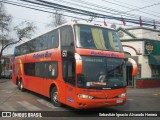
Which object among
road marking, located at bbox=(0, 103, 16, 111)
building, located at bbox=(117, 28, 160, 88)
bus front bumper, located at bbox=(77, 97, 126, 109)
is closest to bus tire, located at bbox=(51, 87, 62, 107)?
road marking, located at bbox=(0, 103, 16, 111)

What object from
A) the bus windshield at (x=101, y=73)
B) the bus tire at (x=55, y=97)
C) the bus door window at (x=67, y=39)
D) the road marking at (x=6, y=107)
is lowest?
the road marking at (x=6, y=107)

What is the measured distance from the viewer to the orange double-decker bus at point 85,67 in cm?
1110

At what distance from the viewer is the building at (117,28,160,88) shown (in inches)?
1184

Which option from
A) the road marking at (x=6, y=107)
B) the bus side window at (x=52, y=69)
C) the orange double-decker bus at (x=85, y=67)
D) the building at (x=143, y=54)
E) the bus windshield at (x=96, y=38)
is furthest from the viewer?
the building at (x=143, y=54)

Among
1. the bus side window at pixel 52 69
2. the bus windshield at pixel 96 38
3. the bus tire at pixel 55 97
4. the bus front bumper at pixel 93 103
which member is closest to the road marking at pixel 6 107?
the bus tire at pixel 55 97

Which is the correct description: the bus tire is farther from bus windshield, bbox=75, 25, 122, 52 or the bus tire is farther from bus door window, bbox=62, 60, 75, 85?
bus windshield, bbox=75, 25, 122, 52

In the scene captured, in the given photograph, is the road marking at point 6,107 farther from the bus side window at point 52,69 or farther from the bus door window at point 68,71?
the bus door window at point 68,71

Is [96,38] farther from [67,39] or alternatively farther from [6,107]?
[6,107]

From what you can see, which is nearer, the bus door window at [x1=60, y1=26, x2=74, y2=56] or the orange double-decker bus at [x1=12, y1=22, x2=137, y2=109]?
the orange double-decker bus at [x1=12, y1=22, x2=137, y2=109]

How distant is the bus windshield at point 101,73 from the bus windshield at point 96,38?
63 centimetres

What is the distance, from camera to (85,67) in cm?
1120

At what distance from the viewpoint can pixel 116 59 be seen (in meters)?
12.1

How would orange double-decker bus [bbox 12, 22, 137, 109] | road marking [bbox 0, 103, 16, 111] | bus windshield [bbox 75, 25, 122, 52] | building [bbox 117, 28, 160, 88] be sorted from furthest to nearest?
building [bbox 117, 28, 160, 88] < road marking [bbox 0, 103, 16, 111] < bus windshield [bbox 75, 25, 122, 52] < orange double-decker bus [bbox 12, 22, 137, 109]

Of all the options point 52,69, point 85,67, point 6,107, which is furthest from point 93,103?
point 6,107
